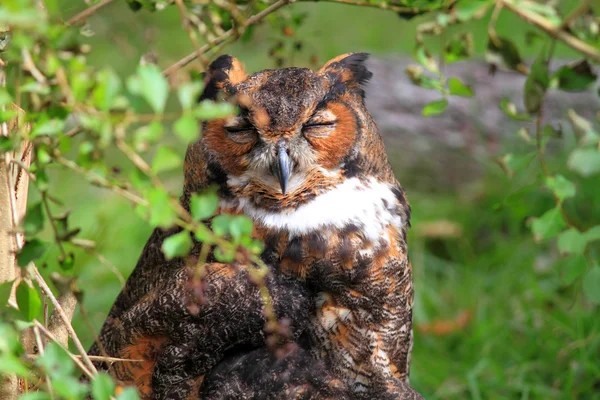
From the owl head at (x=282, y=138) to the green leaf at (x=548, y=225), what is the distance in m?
0.54

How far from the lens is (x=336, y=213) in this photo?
2.19 m

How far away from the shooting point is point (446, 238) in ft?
16.6

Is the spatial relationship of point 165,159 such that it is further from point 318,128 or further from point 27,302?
point 318,128

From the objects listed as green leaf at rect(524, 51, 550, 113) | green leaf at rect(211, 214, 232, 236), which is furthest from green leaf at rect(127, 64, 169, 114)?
green leaf at rect(524, 51, 550, 113)

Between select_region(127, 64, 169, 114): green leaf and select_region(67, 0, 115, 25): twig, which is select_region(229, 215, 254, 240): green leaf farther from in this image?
select_region(67, 0, 115, 25): twig

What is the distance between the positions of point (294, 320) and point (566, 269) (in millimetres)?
715

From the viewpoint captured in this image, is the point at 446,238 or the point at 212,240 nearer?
the point at 212,240

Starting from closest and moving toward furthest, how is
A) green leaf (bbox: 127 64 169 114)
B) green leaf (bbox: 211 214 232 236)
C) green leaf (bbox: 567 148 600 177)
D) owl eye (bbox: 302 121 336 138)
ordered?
green leaf (bbox: 127 64 169 114)
green leaf (bbox: 211 214 232 236)
green leaf (bbox: 567 148 600 177)
owl eye (bbox: 302 121 336 138)

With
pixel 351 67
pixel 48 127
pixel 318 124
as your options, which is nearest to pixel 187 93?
pixel 48 127

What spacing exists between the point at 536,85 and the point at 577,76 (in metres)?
0.09

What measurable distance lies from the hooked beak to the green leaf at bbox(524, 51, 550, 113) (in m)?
0.61

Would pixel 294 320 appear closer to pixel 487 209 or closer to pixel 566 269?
pixel 566 269

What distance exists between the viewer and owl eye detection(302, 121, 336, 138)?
214cm

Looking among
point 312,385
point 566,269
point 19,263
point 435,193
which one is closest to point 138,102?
point 19,263
